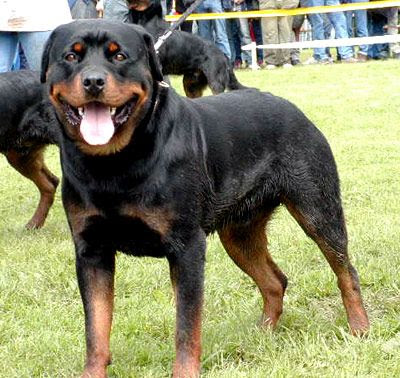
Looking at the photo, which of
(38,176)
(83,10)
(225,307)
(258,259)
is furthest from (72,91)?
(83,10)

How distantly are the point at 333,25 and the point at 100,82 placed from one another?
16983 millimetres

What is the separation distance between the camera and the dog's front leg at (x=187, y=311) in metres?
3.62

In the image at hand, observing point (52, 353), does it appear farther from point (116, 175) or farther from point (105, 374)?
point (116, 175)

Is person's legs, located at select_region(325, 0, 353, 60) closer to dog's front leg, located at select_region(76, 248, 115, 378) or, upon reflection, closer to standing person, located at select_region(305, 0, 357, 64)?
standing person, located at select_region(305, 0, 357, 64)

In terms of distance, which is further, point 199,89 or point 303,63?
point 303,63

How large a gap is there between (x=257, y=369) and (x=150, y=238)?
0.77m

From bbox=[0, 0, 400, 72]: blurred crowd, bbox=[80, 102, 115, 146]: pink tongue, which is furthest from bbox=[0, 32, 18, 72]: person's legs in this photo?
bbox=[0, 0, 400, 72]: blurred crowd

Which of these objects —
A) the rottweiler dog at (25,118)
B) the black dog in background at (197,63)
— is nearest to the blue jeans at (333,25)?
the black dog in background at (197,63)

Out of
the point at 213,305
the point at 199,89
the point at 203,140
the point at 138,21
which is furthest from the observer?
Answer: the point at 199,89

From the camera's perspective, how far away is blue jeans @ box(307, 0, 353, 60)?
758 inches

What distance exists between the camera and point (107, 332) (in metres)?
3.79

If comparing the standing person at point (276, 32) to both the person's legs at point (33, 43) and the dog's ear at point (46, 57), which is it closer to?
the person's legs at point (33, 43)

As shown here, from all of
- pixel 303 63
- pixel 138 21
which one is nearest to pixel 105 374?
pixel 138 21

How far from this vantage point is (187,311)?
362 centimetres
